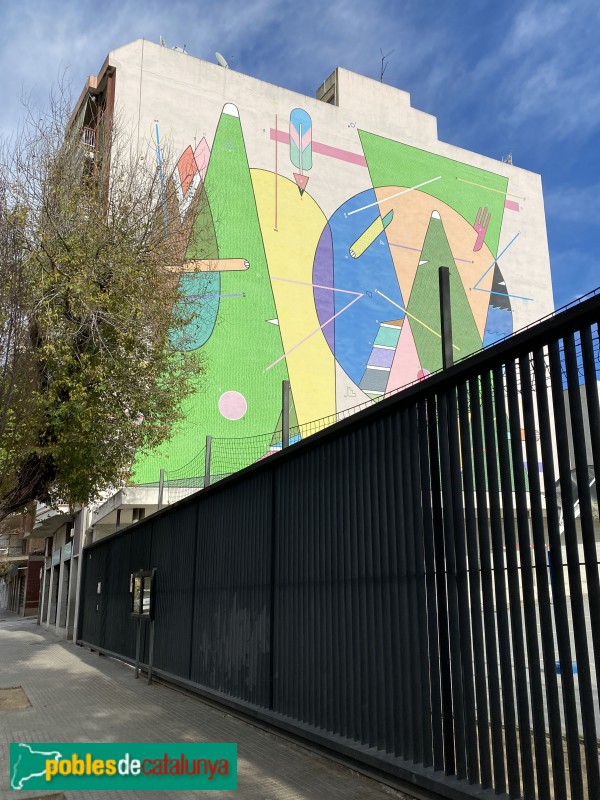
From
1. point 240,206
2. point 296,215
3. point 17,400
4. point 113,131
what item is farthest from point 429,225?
point 17,400

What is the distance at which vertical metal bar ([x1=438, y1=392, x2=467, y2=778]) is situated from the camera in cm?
426

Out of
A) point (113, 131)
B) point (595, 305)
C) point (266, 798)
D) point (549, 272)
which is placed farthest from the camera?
point (549, 272)

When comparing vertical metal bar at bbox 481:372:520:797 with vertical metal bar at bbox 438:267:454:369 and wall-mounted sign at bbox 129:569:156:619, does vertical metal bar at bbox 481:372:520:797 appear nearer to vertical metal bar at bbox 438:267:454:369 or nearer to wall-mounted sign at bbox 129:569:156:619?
vertical metal bar at bbox 438:267:454:369

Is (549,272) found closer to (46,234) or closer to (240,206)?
(240,206)

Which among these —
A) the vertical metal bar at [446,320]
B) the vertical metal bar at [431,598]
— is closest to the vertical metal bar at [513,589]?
the vertical metal bar at [446,320]

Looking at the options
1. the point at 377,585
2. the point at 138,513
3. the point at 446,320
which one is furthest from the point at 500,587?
the point at 138,513

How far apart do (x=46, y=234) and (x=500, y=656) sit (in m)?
10.0

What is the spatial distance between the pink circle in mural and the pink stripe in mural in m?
12.1

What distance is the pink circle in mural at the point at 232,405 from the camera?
26.1m

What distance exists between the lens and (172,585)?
10578mm

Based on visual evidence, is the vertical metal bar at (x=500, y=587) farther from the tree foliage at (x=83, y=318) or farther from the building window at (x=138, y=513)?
the building window at (x=138, y=513)

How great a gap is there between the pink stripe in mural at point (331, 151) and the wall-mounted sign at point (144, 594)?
2359 cm

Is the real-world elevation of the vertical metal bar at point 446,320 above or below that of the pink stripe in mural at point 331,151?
below

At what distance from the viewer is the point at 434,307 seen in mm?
33125
